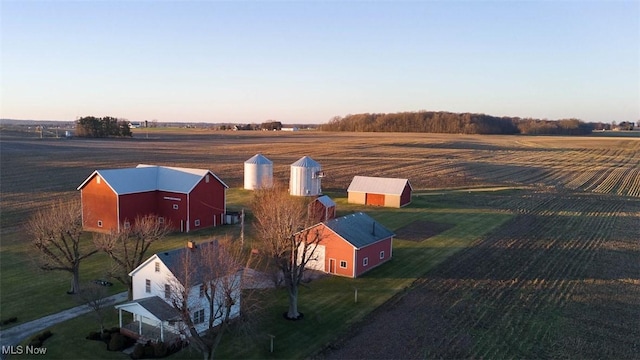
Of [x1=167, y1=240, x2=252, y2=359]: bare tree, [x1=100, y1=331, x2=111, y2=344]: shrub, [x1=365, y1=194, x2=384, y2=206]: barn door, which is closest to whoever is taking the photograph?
[x1=167, y1=240, x2=252, y2=359]: bare tree

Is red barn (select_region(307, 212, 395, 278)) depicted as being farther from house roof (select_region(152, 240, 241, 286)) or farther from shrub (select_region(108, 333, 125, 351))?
shrub (select_region(108, 333, 125, 351))

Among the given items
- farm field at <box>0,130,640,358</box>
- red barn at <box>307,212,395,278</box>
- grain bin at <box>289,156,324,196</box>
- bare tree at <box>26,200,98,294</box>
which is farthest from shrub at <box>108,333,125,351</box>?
grain bin at <box>289,156,324,196</box>

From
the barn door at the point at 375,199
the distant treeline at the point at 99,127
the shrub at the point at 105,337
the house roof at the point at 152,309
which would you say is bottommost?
the shrub at the point at 105,337

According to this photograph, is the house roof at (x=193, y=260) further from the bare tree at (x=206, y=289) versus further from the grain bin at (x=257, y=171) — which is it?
the grain bin at (x=257, y=171)

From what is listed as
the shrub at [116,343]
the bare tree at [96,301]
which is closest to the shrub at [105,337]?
the bare tree at [96,301]

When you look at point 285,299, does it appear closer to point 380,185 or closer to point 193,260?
point 193,260

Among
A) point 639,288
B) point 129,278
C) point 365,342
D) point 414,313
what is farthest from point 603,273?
point 129,278

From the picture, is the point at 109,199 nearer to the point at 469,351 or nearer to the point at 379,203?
the point at 379,203
